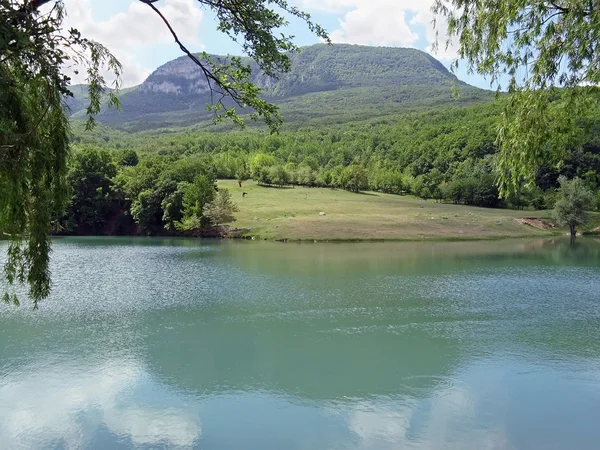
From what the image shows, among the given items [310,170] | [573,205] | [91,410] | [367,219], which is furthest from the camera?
[310,170]

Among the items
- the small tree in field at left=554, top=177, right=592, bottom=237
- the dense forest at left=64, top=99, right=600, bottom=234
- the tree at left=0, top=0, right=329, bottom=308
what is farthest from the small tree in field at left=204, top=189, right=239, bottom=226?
the tree at left=0, top=0, right=329, bottom=308

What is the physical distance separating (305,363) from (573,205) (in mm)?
69612

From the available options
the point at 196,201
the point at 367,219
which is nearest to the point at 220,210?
the point at 196,201

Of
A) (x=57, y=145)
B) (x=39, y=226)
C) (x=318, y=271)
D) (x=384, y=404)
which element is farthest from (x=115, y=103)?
(x=318, y=271)

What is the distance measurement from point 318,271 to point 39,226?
32.6 meters

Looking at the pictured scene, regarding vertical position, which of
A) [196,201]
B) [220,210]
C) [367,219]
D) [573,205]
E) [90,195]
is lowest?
[367,219]

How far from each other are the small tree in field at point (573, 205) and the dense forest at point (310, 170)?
665 centimetres

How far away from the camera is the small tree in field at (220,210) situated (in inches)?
2886

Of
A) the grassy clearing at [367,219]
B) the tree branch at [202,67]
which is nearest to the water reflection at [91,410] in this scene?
the tree branch at [202,67]

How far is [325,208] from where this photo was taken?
3351 inches

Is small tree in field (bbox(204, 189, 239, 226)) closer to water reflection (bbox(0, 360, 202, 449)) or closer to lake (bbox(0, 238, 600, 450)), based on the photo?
lake (bbox(0, 238, 600, 450))

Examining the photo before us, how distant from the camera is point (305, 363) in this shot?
18.9 meters

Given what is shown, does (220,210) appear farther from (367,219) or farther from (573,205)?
(573,205)

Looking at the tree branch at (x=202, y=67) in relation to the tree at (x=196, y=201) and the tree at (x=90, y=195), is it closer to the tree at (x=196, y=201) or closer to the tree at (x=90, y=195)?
the tree at (x=196, y=201)
